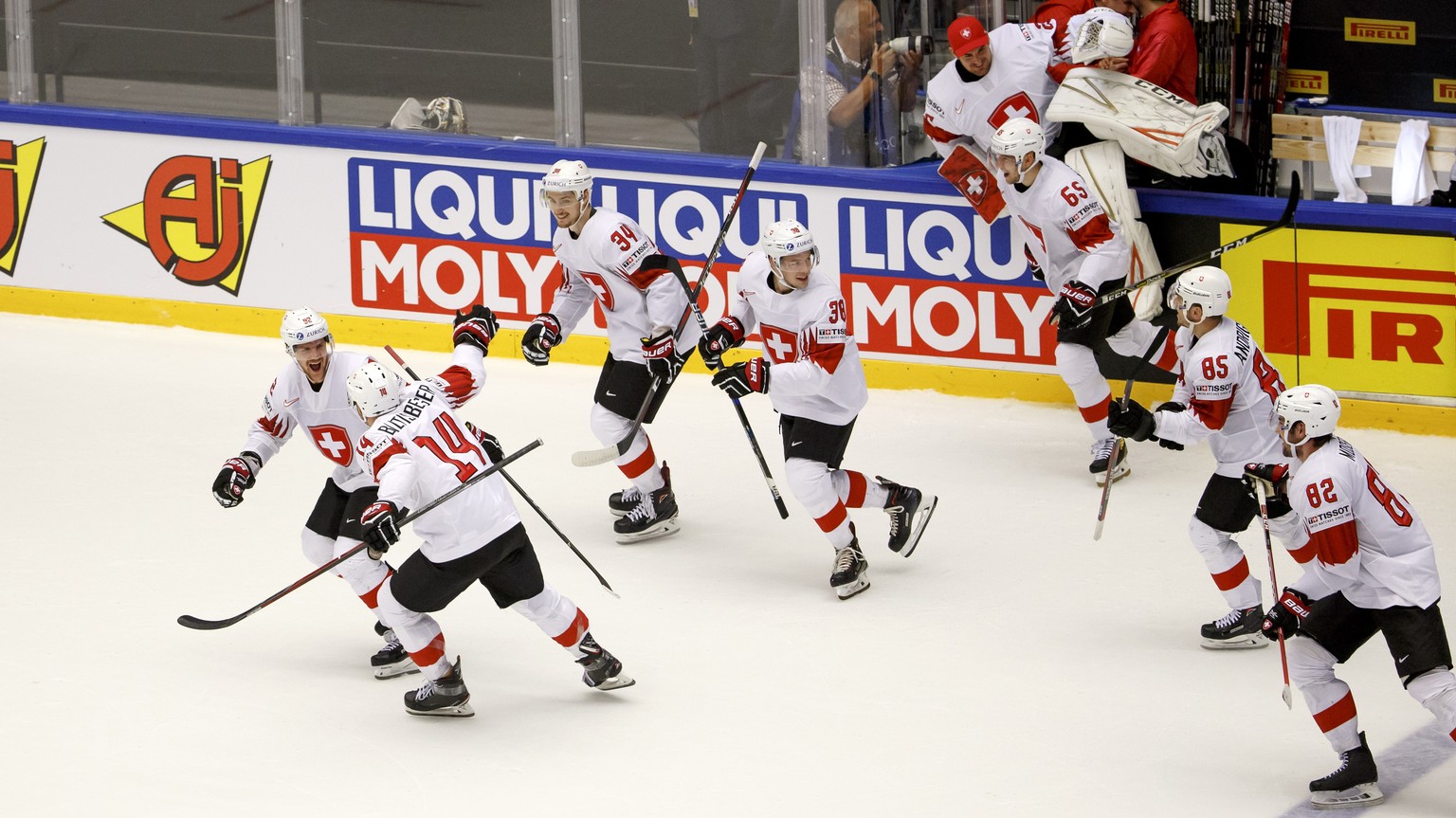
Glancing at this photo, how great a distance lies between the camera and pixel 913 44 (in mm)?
9492

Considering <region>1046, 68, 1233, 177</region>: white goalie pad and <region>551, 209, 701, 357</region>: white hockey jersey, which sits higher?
<region>1046, 68, 1233, 177</region>: white goalie pad

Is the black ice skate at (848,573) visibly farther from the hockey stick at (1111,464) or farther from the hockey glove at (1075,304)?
the hockey glove at (1075,304)

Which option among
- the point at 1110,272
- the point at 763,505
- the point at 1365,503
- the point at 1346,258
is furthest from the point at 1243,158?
the point at 1365,503

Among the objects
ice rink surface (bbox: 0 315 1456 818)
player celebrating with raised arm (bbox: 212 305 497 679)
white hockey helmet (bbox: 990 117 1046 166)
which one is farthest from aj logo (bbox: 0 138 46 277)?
white hockey helmet (bbox: 990 117 1046 166)

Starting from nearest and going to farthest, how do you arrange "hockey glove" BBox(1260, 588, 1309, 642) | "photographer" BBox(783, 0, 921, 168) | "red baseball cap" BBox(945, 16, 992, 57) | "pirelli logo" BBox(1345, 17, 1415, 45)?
1. "hockey glove" BBox(1260, 588, 1309, 642)
2. "red baseball cap" BBox(945, 16, 992, 57)
3. "photographer" BBox(783, 0, 921, 168)
4. "pirelli logo" BBox(1345, 17, 1415, 45)

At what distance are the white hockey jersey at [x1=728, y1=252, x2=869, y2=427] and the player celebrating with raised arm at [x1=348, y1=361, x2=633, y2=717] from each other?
136cm

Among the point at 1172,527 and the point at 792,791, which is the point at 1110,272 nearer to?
the point at 1172,527

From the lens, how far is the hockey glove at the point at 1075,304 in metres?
7.92

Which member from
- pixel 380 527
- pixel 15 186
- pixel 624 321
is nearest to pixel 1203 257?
pixel 624 321

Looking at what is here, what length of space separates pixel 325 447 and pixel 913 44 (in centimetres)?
409

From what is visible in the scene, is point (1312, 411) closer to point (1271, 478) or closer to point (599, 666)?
point (1271, 478)

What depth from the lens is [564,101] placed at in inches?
396

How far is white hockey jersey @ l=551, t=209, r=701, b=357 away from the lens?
7574 mm

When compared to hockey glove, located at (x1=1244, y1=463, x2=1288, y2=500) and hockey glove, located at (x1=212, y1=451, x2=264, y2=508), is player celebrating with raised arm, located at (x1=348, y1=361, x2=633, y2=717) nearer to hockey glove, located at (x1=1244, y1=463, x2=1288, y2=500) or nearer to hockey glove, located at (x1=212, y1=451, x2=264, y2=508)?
hockey glove, located at (x1=212, y1=451, x2=264, y2=508)
